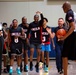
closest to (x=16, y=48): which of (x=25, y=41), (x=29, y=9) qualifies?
(x=25, y=41)

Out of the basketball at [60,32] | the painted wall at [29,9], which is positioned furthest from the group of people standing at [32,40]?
the painted wall at [29,9]

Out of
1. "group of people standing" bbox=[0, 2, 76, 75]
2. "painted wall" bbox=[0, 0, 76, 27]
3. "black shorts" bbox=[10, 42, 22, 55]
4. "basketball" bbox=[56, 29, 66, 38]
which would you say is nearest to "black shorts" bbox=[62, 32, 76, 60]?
"group of people standing" bbox=[0, 2, 76, 75]

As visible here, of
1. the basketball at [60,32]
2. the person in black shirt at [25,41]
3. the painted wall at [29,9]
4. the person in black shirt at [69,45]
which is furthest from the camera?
the painted wall at [29,9]

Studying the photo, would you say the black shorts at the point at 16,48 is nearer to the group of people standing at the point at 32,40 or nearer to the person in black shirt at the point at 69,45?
the group of people standing at the point at 32,40

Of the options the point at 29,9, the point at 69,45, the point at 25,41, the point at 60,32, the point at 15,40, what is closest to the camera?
the point at 69,45

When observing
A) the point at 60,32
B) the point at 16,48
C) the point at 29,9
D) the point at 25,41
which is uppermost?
the point at 29,9

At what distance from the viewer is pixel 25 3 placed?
1241 centimetres

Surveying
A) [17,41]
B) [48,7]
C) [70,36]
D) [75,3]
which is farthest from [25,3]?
[70,36]

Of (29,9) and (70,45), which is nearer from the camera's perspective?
(70,45)

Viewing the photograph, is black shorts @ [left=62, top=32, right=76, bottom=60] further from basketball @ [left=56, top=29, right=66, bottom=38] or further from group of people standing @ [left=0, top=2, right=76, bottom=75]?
Result: basketball @ [left=56, top=29, right=66, bottom=38]

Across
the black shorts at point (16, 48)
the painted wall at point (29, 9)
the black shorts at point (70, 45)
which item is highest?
the painted wall at point (29, 9)

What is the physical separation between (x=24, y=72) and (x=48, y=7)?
5.21 m

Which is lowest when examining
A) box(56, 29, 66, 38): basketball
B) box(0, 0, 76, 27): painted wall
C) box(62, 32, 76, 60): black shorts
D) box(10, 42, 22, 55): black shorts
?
box(10, 42, 22, 55): black shorts

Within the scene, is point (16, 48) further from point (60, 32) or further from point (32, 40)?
point (60, 32)
